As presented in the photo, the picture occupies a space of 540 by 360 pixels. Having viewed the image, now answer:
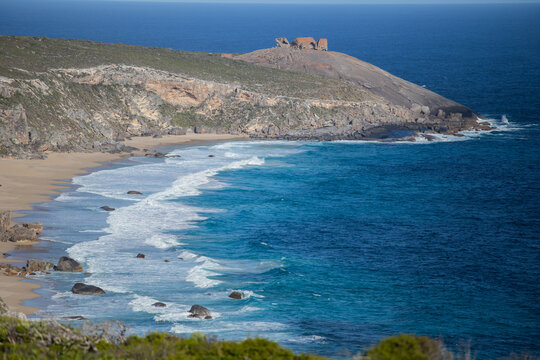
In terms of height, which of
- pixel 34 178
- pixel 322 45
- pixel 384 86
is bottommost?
pixel 34 178

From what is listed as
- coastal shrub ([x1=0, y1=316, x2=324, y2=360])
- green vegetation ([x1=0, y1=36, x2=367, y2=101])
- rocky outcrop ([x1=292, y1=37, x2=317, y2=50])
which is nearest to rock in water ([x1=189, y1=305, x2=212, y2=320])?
coastal shrub ([x1=0, y1=316, x2=324, y2=360])

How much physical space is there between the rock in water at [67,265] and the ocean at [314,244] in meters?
0.65

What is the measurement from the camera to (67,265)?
44406mm

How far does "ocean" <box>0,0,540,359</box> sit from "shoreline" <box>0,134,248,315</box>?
164cm

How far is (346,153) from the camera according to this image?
92812 mm

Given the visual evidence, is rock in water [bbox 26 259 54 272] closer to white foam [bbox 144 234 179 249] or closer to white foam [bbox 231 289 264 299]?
white foam [bbox 144 234 179 249]

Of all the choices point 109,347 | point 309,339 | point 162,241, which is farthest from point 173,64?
point 109,347

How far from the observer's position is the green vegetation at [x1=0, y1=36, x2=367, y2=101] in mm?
103406

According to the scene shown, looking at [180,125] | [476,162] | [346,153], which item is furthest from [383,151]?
[180,125]

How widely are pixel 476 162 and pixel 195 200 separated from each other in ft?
130

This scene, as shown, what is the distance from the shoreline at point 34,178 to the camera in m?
41.0

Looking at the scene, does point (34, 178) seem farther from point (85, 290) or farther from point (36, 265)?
point (85, 290)

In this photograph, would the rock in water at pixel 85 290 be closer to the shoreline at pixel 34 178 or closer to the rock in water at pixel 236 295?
the shoreline at pixel 34 178

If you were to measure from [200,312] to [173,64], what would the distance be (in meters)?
81.1
